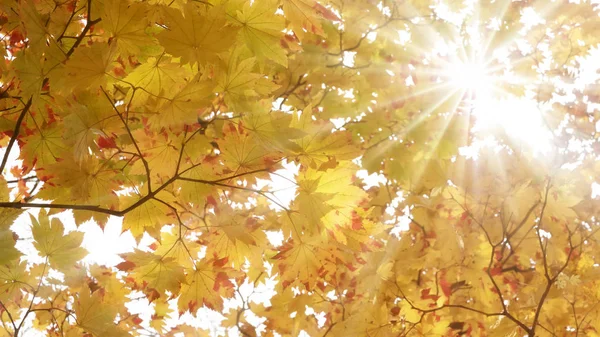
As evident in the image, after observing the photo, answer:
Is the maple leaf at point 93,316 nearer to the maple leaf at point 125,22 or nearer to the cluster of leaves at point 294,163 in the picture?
the cluster of leaves at point 294,163

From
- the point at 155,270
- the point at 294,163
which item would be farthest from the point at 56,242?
the point at 294,163

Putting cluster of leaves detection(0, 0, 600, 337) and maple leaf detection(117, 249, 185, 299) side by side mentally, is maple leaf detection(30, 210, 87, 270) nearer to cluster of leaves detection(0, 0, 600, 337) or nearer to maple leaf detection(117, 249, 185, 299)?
cluster of leaves detection(0, 0, 600, 337)

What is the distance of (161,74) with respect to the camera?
123 centimetres

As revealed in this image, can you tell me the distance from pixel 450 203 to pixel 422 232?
0.28m

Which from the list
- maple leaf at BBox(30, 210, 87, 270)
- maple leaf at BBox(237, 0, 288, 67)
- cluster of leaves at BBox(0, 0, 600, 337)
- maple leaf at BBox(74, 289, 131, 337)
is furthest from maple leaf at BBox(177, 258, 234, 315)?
maple leaf at BBox(237, 0, 288, 67)

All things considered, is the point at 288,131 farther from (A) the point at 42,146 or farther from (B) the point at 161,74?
(A) the point at 42,146

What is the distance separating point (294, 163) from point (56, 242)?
97 cm

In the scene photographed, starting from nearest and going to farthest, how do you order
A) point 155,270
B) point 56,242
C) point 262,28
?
point 262,28 → point 155,270 → point 56,242

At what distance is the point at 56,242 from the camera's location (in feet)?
5.65

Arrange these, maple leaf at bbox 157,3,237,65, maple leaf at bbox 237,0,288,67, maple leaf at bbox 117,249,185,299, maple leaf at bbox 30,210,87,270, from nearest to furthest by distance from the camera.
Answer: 1. maple leaf at bbox 157,3,237,65
2. maple leaf at bbox 237,0,288,67
3. maple leaf at bbox 117,249,185,299
4. maple leaf at bbox 30,210,87,270

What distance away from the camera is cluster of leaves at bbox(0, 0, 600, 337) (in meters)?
1.17

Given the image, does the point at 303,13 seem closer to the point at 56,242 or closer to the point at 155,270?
the point at 155,270

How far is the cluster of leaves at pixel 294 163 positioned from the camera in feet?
3.84

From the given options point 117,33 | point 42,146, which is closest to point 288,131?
point 117,33
